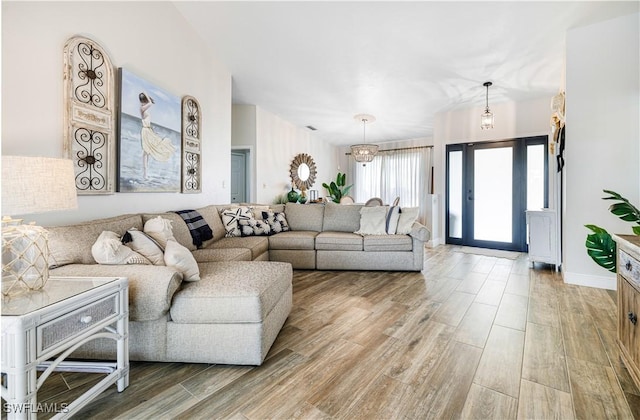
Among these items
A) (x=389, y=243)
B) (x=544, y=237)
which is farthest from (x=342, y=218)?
(x=544, y=237)

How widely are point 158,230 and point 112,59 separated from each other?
1.46 meters

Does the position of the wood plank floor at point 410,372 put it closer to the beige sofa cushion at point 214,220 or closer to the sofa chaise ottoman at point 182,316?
the sofa chaise ottoman at point 182,316

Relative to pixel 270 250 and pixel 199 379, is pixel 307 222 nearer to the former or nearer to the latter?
pixel 270 250

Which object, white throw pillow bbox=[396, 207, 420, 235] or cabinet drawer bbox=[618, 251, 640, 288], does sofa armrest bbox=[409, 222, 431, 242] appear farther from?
cabinet drawer bbox=[618, 251, 640, 288]

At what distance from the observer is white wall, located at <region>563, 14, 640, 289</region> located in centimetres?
267

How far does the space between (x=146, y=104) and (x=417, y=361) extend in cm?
307

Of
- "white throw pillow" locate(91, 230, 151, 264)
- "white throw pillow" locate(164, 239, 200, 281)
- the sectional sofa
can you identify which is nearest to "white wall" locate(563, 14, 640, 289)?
the sectional sofa

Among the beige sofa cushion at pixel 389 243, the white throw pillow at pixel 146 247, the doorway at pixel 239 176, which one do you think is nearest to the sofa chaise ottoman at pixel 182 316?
the white throw pillow at pixel 146 247

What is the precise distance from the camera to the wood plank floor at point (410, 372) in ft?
4.14

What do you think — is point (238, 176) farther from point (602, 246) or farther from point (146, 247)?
point (602, 246)

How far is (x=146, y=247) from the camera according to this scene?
6.13ft

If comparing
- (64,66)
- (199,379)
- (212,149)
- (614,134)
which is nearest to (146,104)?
(64,66)

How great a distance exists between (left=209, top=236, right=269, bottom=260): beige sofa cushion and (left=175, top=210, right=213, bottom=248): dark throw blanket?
0.45ft

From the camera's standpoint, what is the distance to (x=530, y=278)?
3.22 m
